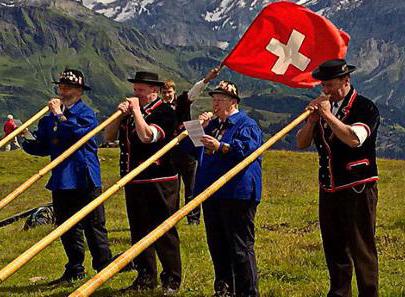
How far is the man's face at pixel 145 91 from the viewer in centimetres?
1006

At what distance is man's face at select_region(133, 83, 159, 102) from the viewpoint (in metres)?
10.1

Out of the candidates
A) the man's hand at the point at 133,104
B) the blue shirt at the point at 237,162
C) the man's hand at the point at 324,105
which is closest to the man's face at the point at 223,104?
the blue shirt at the point at 237,162

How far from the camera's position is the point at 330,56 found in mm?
9641

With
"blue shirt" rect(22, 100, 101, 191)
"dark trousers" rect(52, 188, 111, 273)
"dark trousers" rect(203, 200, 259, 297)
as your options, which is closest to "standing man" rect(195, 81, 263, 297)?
"dark trousers" rect(203, 200, 259, 297)

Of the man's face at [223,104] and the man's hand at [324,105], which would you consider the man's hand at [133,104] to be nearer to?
the man's face at [223,104]

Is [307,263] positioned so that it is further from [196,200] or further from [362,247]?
[196,200]

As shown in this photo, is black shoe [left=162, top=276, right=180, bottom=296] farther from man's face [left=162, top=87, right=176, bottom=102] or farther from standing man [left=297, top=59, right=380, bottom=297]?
man's face [left=162, top=87, right=176, bottom=102]

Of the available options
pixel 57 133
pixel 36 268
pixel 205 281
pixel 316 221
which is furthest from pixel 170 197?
pixel 316 221

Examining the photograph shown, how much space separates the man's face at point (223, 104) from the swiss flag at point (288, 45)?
3.37 feet

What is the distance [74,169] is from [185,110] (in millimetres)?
2370

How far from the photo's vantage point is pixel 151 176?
1012 centimetres

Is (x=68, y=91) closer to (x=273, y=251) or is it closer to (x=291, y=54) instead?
(x=291, y=54)

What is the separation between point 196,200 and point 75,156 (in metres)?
5.15

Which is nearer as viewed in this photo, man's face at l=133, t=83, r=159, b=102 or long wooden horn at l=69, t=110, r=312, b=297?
long wooden horn at l=69, t=110, r=312, b=297
